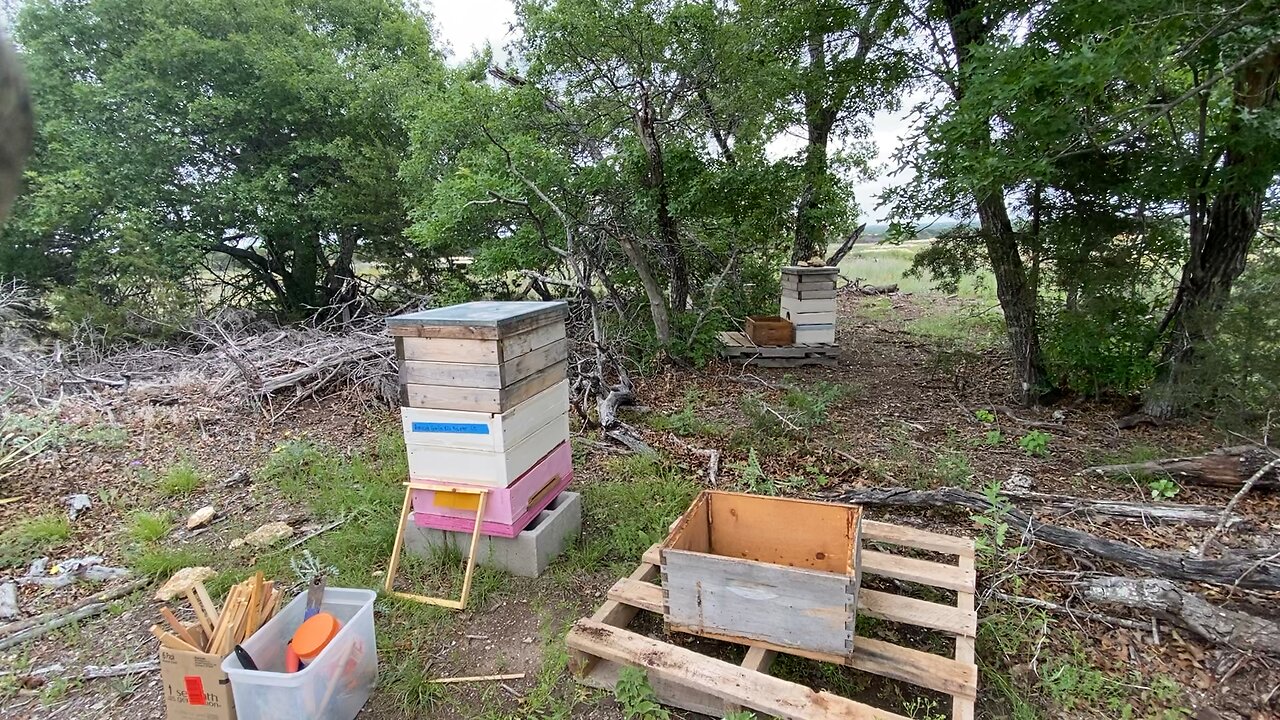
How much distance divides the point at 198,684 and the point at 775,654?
2.15 m

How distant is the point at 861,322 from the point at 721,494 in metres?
7.98

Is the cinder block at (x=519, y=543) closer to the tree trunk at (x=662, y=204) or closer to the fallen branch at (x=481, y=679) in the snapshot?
the fallen branch at (x=481, y=679)

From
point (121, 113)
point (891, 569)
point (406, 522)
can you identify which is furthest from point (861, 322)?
point (121, 113)

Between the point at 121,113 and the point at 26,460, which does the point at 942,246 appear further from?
the point at 121,113

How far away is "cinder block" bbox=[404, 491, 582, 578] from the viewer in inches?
123

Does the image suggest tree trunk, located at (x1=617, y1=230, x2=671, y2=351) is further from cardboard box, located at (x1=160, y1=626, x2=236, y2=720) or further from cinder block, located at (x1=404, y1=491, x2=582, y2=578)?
cardboard box, located at (x1=160, y1=626, x2=236, y2=720)

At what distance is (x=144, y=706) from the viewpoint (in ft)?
8.04

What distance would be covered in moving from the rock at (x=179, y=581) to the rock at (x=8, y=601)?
682 mm

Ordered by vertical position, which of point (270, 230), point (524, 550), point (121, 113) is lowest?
point (524, 550)

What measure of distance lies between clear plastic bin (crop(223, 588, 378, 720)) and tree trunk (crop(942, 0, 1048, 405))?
522 cm

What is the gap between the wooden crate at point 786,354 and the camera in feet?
23.3

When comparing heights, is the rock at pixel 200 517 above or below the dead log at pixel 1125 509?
below

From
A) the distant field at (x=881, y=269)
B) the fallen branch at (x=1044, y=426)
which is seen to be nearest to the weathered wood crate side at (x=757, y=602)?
the fallen branch at (x=1044, y=426)

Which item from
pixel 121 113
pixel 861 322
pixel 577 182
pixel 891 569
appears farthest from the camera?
pixel 861 322
